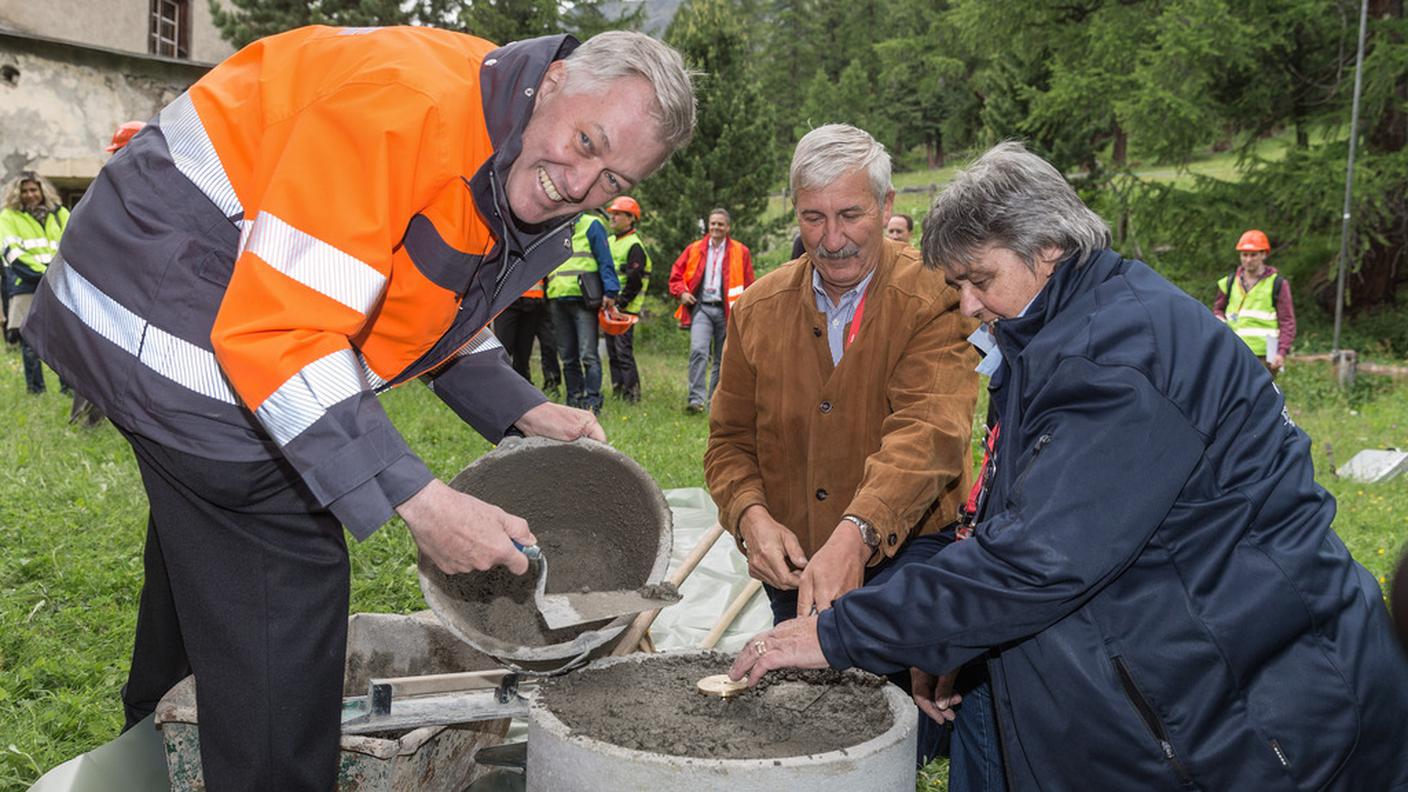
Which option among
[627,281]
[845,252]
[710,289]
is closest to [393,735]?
[845,252]

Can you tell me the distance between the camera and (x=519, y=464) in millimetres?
2807

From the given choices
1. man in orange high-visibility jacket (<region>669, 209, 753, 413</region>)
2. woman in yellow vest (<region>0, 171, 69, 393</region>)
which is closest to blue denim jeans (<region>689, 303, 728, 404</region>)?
man in orange high-visibility jacket (<region>669, 209, 753, 413</region>)

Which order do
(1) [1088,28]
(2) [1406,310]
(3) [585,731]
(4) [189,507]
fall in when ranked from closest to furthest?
(4) [189,507], (3) [585,731], (2) [1406,310], (1) [1088,28]

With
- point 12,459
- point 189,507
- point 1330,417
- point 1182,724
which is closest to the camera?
point 1182,724

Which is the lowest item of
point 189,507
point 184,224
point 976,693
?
point 976,693

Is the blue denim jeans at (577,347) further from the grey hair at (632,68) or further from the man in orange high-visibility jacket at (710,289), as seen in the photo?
the grey hair at (632,68)

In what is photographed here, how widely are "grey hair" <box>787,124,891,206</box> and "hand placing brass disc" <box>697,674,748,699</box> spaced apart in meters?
1.20

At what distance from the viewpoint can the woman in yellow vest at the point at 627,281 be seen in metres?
9.80

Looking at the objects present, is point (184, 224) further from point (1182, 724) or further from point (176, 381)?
point (1182, 724)

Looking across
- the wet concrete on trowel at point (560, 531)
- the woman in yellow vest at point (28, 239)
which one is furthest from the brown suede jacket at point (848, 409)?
the woman in yellow vest at point (28, 239)

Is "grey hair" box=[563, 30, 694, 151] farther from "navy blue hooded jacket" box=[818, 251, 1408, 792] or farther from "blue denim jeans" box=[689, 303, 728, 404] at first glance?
"blue denim jeans" box=[689, 303, 728, 404]

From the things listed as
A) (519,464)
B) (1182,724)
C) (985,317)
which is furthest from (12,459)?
(1182,724)

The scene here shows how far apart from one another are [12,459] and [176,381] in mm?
5168

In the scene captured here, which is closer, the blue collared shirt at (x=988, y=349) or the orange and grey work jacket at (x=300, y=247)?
the orange and grey work jacket at (x=300, y=247)
